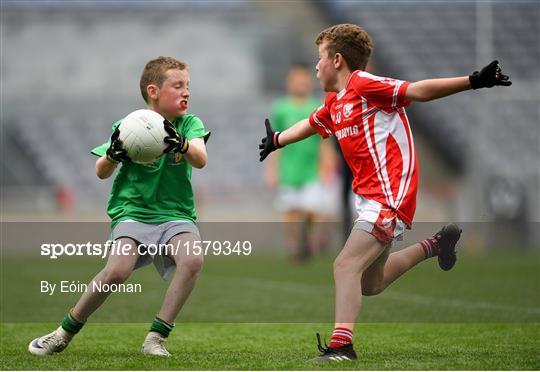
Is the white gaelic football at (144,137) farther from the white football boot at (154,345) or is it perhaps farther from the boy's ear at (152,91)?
the white football boot at (154,345)

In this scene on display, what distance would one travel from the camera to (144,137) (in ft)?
16.7

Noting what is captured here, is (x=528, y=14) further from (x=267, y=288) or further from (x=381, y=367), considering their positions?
(x=381, y=367)

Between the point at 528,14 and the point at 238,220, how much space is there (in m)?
9.46

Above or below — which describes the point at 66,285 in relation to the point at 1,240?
below

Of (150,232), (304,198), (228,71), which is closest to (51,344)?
(150,232)

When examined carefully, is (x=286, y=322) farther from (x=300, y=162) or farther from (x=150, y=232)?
(x=300, y=162)

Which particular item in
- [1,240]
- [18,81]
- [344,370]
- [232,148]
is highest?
[18,81]

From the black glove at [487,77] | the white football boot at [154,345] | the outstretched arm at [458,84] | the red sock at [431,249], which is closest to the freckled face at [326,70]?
the outstretched arm at [458,84]

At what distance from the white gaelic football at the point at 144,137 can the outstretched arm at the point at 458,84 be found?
1178 millimetres

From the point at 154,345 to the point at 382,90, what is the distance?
65.1 inches

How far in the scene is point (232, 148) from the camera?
2241 cm

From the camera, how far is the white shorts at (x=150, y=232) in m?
5.31

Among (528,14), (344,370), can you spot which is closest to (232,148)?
(528,14)

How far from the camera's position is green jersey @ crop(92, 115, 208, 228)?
5422 mm
